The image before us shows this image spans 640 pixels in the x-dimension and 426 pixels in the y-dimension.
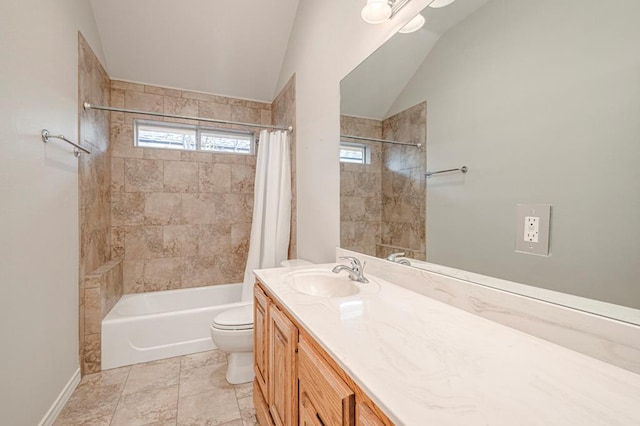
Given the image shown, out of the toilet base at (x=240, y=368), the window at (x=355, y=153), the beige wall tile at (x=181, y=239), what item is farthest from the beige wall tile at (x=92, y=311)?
the window at (x=355, y=153)

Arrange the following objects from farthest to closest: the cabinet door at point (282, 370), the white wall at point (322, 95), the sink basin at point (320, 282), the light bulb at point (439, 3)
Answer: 1. the white wall at point (322, 95)
2. the sink basin at point (320, 282)
3. the light bulb at point (439, 3)
4. the cabinet door at point (282, 370)

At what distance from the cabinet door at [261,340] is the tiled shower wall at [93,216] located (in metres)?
1.44

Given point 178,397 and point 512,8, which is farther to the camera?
point 178,397

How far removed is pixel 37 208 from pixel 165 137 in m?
1.77

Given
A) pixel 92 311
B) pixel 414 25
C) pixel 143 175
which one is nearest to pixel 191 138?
pixel 143 175

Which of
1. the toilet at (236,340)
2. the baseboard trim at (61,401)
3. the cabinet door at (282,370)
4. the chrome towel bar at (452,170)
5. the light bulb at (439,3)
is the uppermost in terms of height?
the light bulb at (439,3)

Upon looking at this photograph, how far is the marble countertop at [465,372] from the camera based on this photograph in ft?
1.49

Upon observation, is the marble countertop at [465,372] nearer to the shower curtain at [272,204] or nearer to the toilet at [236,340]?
the toilet at [236,340]

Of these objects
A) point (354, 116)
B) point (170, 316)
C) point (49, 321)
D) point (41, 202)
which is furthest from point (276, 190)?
point (49, 321)

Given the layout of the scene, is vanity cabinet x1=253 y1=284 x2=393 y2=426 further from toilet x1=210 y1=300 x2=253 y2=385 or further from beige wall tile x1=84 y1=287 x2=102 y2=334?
beige wall tile x1=84 y1=287 x2=102 y2=334

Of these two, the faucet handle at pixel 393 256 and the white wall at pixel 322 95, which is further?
the white wall at pixel 322 95

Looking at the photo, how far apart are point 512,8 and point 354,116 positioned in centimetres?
92

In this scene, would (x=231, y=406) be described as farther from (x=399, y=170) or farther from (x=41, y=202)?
(x=399, y=170)

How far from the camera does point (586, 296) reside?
69 centimetres
